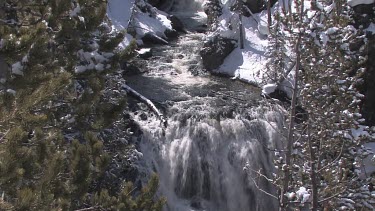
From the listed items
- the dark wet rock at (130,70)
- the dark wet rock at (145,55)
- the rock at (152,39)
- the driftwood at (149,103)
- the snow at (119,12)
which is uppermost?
the snow at (119,12)

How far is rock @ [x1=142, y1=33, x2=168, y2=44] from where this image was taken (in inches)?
928

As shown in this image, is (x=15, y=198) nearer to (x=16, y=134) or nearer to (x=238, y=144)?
(x=16, y=134)

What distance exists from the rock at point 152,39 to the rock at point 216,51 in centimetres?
333

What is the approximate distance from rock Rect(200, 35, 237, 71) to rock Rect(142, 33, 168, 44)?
3332 mm

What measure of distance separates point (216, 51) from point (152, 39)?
4.46 m

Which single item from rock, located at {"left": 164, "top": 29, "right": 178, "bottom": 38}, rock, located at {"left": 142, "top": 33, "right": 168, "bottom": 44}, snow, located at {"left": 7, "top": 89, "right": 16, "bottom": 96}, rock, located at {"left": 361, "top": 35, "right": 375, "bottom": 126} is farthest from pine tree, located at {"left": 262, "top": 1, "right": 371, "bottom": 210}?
rock, located at {"left": 164, "top": 29, "right": 178, "bottom": 38}

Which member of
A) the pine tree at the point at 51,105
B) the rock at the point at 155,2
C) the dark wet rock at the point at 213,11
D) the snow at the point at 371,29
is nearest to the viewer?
the pine tree at the point at 51,105

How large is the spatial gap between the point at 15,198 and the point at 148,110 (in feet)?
32.1

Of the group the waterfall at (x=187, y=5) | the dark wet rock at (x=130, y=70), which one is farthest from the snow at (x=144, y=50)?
the waterfall at (x=187, y=5)

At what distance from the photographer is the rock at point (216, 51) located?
66.1ft

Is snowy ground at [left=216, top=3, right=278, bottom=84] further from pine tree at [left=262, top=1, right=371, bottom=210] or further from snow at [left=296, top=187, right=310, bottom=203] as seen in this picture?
snow at [left=296, top=187, right=310, bottom=203]

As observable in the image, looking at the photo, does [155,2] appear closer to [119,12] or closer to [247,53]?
[119,12]

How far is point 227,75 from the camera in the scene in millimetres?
19719

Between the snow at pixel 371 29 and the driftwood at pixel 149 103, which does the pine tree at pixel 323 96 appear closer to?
the driftwood at pixel 149 103
